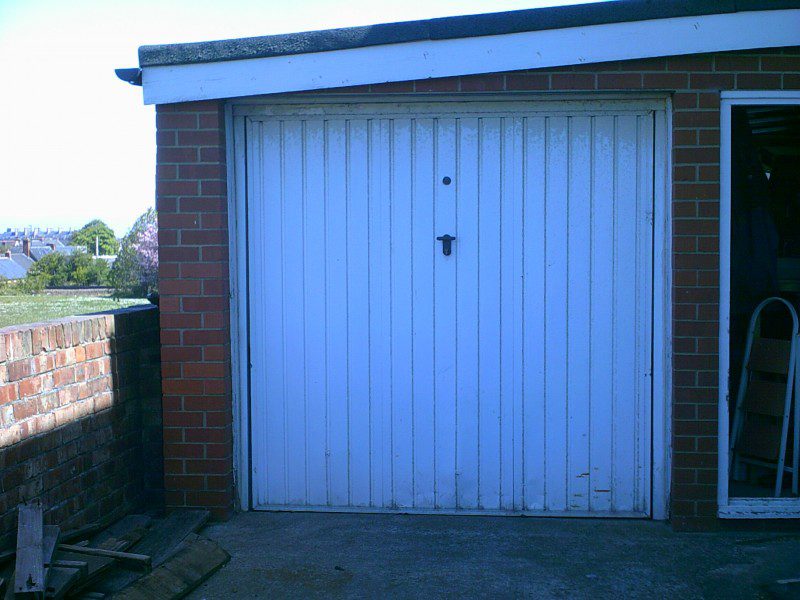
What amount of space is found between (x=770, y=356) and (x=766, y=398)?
27 cm

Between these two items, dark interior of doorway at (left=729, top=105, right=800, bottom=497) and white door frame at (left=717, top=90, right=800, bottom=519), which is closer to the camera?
white door frame at (left=717, top=90, right=800, bottom=519)

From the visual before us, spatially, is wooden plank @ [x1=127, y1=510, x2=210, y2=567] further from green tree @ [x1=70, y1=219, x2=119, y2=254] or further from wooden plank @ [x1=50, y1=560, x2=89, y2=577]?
green tree @ [x1=70, y1=219, x2=119, y2=254]

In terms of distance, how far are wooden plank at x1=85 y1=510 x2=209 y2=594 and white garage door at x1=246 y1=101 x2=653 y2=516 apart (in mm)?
629

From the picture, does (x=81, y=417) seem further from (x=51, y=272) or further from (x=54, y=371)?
(x=51, y=272)

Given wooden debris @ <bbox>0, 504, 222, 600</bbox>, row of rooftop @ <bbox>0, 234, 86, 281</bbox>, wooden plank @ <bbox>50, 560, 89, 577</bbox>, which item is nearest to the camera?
wooden debris @ <bbox>0, 504, 222, 600</bbox>

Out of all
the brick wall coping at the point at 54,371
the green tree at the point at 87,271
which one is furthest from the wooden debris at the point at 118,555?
the green tree at the point at 87,271

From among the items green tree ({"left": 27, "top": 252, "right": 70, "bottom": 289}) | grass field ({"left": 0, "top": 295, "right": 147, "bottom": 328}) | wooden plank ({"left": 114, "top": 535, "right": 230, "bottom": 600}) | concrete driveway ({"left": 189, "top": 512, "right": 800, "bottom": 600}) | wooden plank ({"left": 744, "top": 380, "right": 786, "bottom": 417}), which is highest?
green tree ({"left": 27, "top": 252, "right": 70, "bottom": 289})

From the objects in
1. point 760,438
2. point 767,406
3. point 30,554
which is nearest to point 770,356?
point 767,406

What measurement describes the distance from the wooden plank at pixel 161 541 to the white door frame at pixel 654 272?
0.39 m

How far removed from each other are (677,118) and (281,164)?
90.1 inches

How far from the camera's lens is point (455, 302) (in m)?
5.02

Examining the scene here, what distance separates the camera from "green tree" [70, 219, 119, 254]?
50156 millimetres

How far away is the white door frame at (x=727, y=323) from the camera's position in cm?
470

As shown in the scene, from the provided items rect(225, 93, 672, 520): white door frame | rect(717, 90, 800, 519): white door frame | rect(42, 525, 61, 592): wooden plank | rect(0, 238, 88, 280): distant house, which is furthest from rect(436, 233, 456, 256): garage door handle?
rect(0, 238, 88, 280): distant house
